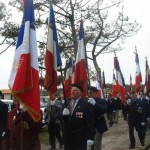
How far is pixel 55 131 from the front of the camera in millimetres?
13812

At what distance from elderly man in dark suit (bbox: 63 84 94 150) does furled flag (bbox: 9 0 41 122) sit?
122 cm

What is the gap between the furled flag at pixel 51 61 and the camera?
777 centimetres

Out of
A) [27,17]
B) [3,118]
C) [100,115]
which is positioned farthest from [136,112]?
[27,17]

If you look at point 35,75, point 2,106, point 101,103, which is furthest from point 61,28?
point 35,75

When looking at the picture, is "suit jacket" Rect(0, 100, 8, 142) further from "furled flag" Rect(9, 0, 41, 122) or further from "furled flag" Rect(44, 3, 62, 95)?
"furled flag" Rect(9, 0, 41, 122)

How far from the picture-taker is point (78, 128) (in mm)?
7633

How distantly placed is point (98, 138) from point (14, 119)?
12.7 feet

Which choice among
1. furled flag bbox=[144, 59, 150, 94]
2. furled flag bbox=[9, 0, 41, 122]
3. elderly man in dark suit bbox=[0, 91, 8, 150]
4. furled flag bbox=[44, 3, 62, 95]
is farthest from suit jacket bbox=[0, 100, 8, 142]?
furled flag bbox=[144, 59, 150, 94]

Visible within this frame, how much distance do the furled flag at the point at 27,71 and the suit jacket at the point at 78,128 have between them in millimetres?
1237

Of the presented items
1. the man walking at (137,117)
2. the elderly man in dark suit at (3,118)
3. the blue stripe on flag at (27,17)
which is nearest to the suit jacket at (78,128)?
the elderly man in dark suit at (3,118)

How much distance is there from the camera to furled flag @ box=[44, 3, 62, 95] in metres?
7.77

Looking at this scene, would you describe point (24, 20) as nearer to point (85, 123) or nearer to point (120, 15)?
point (85, 123)

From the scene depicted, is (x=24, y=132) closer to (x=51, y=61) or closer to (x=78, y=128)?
(x=78, y=128)

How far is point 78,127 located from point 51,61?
4.56 feet
